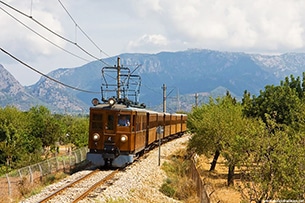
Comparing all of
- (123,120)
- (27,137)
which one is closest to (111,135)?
(123,120)

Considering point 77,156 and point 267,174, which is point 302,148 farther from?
point 77,156

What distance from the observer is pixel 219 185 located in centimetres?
2698

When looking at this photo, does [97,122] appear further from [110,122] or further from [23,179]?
[23,179]

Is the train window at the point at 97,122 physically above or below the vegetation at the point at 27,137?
above

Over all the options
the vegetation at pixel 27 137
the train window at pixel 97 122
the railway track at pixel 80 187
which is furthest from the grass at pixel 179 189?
the vegetation at pixel 27 137

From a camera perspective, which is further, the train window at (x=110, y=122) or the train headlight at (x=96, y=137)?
the train window at (x=110, y=122)

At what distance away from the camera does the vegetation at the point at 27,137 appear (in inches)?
1526

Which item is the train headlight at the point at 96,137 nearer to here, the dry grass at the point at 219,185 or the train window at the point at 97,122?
the train window at the point at 97,122

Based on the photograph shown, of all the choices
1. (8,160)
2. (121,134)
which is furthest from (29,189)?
(8,160)

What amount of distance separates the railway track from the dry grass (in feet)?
15.8

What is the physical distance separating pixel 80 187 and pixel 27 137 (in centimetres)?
3110

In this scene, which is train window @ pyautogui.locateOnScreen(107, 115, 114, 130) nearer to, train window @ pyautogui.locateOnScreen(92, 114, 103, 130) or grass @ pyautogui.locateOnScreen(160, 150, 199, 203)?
train window @ pyautogui.locateOnScreen(92, 114, 103, 130)

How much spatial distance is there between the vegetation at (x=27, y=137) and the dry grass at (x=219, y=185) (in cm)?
1319

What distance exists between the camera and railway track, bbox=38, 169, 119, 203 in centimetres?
1466
